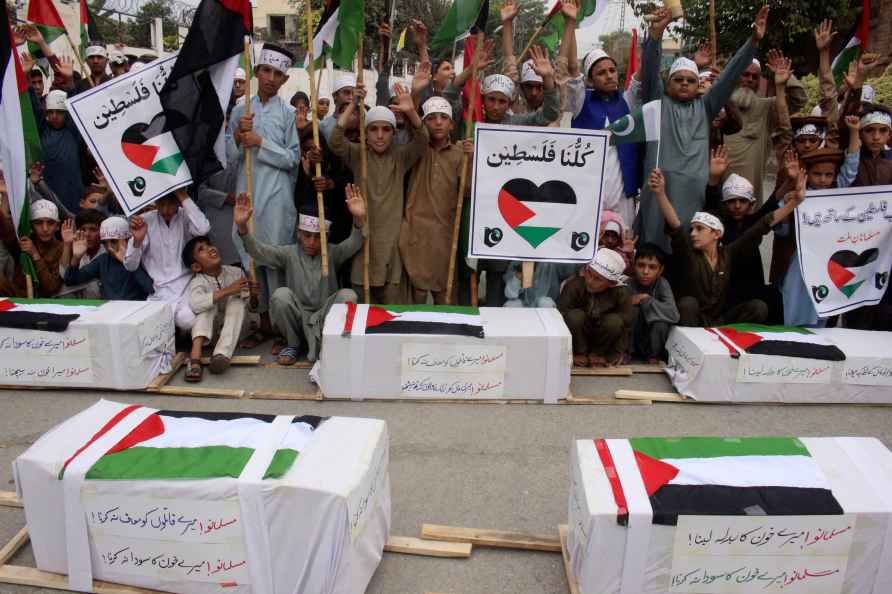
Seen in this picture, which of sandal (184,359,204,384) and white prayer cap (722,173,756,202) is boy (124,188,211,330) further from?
white prayer cap (722,173,756,202)

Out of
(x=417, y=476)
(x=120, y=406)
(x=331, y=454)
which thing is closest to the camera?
(x=331, y=454)

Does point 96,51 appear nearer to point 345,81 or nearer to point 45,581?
point 345,81

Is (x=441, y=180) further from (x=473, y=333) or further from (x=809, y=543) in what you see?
(x=809, y=543)

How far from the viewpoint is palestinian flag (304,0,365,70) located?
5.40 meters

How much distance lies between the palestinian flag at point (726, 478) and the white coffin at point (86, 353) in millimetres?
3277

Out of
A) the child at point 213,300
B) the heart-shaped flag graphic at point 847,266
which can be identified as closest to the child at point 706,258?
the heart-shaped flag graphic at point 847,266

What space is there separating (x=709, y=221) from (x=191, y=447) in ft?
13.3

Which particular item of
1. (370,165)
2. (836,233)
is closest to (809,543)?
(836,233)

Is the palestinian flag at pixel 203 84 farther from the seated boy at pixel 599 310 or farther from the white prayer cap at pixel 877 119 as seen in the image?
the white prayer cap at pixel 877 119

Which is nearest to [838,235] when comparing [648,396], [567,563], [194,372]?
[648,396]

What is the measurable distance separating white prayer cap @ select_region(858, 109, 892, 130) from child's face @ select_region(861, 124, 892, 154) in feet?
0.08

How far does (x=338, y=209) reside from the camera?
5.84 meters

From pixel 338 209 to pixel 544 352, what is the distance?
2.19m

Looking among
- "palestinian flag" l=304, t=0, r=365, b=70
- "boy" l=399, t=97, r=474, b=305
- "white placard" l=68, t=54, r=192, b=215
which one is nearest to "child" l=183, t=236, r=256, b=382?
"white placard" l=68, t=54, r=192, b=215
